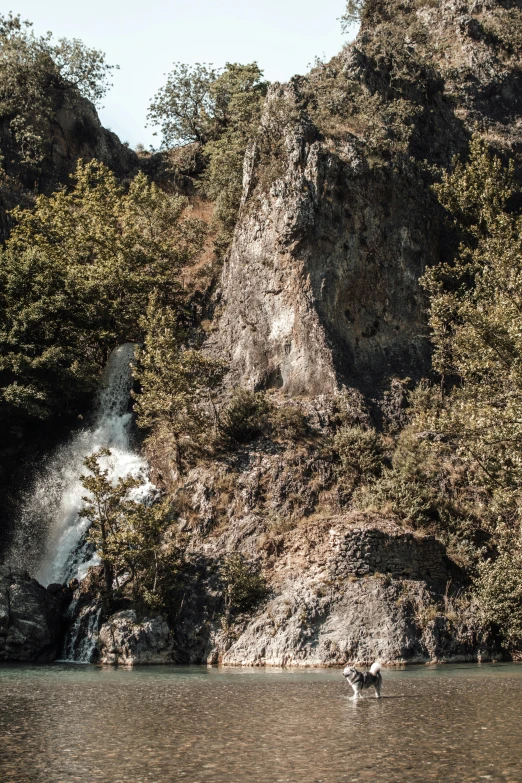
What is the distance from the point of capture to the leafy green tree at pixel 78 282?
37750 mm

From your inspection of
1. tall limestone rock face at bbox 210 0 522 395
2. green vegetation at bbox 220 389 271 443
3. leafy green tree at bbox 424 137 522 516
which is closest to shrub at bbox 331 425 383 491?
tall limestone rock face at bbox 210 0 522 395

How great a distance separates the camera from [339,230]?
133 feet

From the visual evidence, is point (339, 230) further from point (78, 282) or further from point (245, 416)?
point (78, 282)

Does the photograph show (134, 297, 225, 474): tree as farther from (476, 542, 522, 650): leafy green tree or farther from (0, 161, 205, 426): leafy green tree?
(476, 542, 522, 650): leafy green tree

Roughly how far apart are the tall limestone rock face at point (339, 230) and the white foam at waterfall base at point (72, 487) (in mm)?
5867

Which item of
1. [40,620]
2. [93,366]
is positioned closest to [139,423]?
[93,366]

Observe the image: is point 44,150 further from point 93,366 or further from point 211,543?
point 211,543

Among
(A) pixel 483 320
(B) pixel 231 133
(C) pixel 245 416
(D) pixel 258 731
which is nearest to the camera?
(D) pixel 258 731

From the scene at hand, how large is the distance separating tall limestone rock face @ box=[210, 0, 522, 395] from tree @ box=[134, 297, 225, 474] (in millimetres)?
3236

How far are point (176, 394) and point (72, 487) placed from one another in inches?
262

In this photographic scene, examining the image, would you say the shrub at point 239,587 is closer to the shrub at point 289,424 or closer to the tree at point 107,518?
the tree at point 107,518

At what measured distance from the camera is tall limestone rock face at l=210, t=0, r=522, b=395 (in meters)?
38.8

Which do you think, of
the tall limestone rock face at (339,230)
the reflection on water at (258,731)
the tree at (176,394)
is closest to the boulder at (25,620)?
the reflection on water at (258,731)

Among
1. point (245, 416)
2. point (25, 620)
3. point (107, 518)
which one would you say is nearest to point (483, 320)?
point (245, 416)
